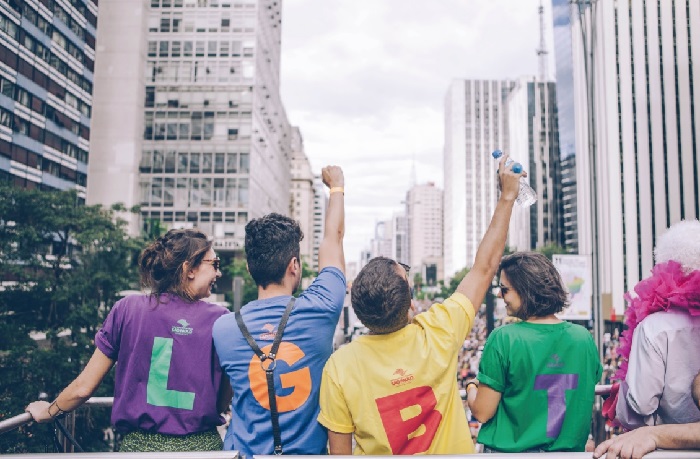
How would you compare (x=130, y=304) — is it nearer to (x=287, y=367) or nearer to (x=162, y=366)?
(x=162, y=366)

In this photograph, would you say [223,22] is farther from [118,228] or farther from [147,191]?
[118,228]

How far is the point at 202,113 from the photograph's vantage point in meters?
48.5

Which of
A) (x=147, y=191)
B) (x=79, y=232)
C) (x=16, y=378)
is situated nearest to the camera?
(x=16, y=378)

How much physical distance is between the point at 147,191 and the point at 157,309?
47.9m

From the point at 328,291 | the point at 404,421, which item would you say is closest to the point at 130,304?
the point at 328,291

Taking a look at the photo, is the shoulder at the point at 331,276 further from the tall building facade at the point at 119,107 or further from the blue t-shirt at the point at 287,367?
the tall building facade at the point at 119,107

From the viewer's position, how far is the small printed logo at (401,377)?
2.02 meters

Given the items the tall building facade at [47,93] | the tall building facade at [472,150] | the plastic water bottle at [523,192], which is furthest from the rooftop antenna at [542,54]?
the plastic water bottle at [523,192]

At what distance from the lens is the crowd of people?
6.64 feet

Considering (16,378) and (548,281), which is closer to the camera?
(548,281)

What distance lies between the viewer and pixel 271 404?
2041mm

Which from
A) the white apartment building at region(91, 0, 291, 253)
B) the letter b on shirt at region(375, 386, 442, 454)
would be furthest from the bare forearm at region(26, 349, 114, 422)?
the white apartment building at region(91, 0, 291, 253)

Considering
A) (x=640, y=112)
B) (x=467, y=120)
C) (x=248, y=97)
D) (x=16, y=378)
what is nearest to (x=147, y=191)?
(x=248, y=97)

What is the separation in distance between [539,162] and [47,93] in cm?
8939
